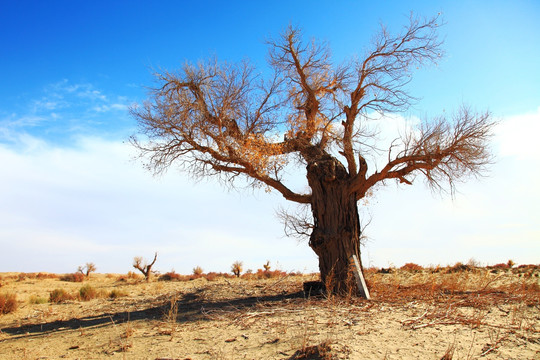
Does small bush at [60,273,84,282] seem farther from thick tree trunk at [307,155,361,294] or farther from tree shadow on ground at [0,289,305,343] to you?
thick tree trunk at [307,155,361,294]

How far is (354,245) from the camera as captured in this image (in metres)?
10.8

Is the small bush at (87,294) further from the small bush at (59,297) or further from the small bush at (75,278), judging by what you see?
the small bush at (75,278)

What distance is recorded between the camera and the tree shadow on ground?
839 cm

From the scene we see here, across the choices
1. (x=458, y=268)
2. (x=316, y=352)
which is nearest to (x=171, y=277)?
(x=458, y=268)

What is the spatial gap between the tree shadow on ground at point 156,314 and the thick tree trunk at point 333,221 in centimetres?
130

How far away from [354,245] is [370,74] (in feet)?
18.2

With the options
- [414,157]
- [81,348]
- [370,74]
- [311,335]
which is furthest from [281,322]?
[370,74]

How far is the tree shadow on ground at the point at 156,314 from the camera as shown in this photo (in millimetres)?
8391

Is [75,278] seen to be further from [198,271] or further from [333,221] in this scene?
[333,221]

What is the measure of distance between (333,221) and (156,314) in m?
5.43

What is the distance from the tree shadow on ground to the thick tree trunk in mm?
1299

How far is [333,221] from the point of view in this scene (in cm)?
1080

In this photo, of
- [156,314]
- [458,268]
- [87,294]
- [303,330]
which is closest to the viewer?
[303,330]

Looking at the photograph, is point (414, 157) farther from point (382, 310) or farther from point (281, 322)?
point (281, 322)
